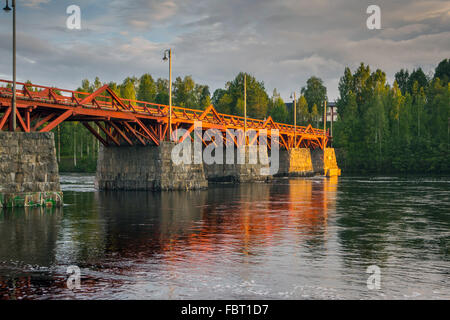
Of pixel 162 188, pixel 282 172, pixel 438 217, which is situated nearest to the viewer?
pixel 438 217

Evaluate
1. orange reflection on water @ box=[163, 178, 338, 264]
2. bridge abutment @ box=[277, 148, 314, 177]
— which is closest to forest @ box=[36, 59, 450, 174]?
bridge abutment @ box=[277, 148, 314, 177]

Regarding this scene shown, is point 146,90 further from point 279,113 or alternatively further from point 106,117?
point 106,117

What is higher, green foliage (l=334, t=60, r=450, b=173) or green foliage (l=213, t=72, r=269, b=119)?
green foliage (l=213, t=72, r=269, b=119)

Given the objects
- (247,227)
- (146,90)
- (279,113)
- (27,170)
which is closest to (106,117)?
(27,170)

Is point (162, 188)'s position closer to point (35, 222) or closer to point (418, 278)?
point (35, 222)

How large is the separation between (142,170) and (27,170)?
1935 cm

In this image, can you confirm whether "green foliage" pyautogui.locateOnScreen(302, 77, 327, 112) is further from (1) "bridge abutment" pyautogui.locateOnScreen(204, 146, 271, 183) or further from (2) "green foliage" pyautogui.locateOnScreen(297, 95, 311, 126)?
(1) "bridge abutment" pyautogui.locateOnScreen(204, 146, 271, 183)

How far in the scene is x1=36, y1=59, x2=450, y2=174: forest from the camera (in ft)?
380

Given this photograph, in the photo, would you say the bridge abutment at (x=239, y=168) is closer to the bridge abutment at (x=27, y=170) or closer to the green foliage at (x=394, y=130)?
the bridge abutment at (x=27, y=170)

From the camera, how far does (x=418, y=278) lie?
13547 millimetres

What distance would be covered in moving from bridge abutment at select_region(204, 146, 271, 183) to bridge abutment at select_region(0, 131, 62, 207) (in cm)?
3931

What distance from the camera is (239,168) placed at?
70.1 m

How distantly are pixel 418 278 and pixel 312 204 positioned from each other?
23.6 meters

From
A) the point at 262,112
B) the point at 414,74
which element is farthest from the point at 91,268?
the point at 414,74
